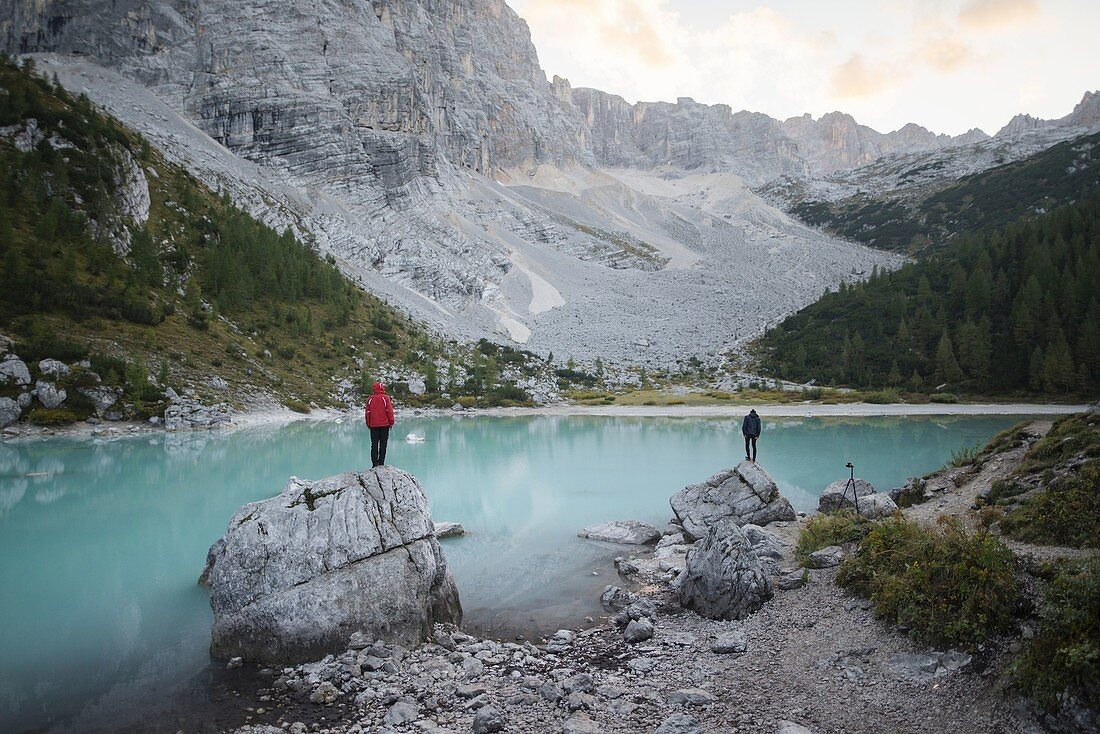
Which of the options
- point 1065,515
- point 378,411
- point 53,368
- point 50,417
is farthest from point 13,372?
point 1065,515

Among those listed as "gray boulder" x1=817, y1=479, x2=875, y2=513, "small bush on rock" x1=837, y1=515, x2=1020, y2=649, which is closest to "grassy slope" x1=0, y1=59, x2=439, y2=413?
"gray boulder" x1=817, y1=479, x2=875, y2=513

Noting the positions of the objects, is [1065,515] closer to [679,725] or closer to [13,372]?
[679,725]

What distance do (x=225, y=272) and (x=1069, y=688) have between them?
72.4 metres

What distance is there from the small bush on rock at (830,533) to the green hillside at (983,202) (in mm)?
144411

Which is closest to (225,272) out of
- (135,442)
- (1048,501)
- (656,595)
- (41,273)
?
(41,273)

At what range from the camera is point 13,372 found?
3647cm

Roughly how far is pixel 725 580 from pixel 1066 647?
5912mm

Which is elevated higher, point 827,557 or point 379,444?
point 379,444

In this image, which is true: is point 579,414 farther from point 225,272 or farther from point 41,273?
point 41,273

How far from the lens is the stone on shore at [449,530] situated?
59.6ft

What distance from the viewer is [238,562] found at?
10.3 metres

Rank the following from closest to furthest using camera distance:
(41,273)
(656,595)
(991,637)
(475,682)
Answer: (991,637)
(475,682)
(656,595)
(41,273)

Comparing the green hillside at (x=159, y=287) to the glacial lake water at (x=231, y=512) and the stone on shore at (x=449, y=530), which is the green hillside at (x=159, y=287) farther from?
the stone on shore at (x=449, y=530)

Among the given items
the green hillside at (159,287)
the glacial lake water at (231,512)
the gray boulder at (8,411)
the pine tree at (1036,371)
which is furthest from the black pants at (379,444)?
the pine tree at (1036,371)
